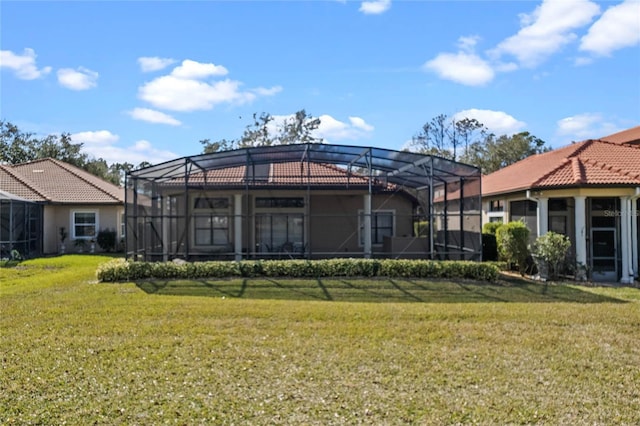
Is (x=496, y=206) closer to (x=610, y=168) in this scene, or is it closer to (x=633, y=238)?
(x=610, y=168)

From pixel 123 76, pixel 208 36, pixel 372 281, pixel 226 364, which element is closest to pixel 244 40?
pixel 208 36

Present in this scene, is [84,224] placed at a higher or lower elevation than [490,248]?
higher

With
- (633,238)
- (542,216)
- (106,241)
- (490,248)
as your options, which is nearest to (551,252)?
(542,216)

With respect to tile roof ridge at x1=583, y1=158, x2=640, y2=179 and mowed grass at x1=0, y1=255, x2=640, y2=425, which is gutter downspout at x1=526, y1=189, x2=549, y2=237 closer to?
tile roof ridge at x1=583, y1=158, x2=640, y2=179

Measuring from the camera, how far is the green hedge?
40.7 feet

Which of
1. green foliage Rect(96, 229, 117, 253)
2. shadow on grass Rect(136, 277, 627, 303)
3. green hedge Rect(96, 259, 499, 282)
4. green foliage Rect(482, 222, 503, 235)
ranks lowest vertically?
shadow on grass Rect(136, 277, 627, 303)

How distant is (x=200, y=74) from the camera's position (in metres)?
18.8

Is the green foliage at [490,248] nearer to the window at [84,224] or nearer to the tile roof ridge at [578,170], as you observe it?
the tile roof ridge at [578,170]

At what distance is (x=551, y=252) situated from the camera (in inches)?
516

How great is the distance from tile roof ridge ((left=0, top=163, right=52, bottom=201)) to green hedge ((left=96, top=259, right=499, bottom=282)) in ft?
39.0

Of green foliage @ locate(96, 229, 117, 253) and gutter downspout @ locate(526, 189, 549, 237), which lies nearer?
gutter downspout @ locate(526, 189, 549, 237)

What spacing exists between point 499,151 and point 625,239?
27826 millimetres

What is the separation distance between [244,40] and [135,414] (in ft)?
39.5

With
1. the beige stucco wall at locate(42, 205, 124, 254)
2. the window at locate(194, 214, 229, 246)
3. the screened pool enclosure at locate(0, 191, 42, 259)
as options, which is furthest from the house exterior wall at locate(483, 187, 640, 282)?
the screened pool enclosure at locate(0, 191, 42, 259)
